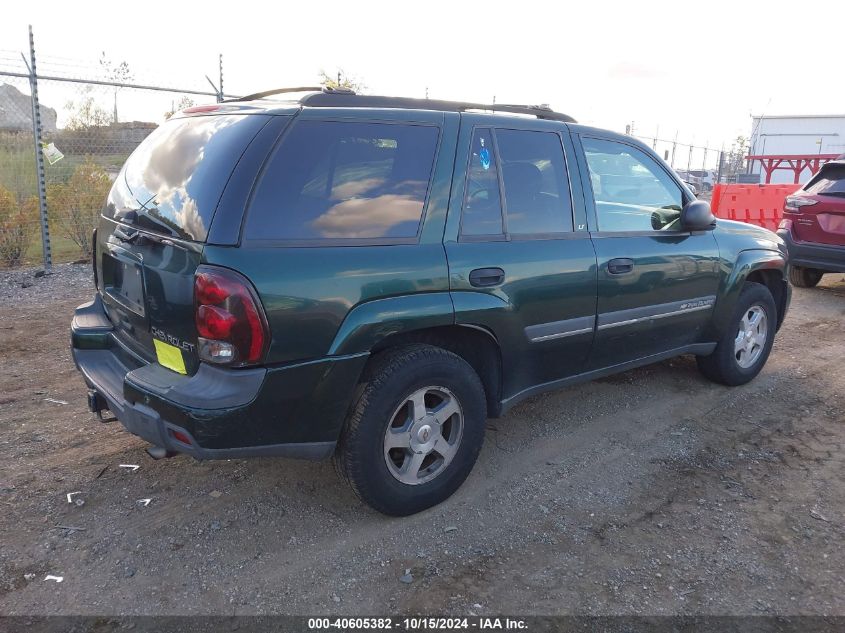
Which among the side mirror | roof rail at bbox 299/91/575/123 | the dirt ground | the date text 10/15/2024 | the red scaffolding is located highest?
the red scaffolding

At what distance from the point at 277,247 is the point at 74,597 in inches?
63.0

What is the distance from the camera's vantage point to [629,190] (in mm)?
4262

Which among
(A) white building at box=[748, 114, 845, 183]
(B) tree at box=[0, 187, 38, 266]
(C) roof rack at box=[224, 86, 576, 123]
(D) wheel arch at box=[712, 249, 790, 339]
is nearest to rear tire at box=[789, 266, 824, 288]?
(D) wheel arch at box=[712, 249, 790, 339]

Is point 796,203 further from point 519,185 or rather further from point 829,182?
point 519,185

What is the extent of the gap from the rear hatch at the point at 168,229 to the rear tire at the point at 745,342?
373 centimetres

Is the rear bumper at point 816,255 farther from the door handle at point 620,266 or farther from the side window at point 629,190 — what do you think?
the door handle at point 620,266

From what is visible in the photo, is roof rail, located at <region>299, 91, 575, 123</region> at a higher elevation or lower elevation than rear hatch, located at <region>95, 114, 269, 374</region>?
higher

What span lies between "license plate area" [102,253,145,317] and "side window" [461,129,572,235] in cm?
151

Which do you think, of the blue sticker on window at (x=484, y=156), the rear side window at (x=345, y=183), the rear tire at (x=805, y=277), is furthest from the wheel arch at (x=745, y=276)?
the rear tire at (x=805, y=277)

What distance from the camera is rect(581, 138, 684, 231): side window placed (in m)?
3.96

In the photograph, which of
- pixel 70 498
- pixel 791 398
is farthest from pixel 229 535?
pixel 791 398

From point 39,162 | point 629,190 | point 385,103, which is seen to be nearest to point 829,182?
point 629,190

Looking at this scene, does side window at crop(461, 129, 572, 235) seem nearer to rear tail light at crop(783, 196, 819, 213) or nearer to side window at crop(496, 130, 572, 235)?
side window at crop(496, 130, 572, 235)

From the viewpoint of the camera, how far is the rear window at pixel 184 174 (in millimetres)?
2736
